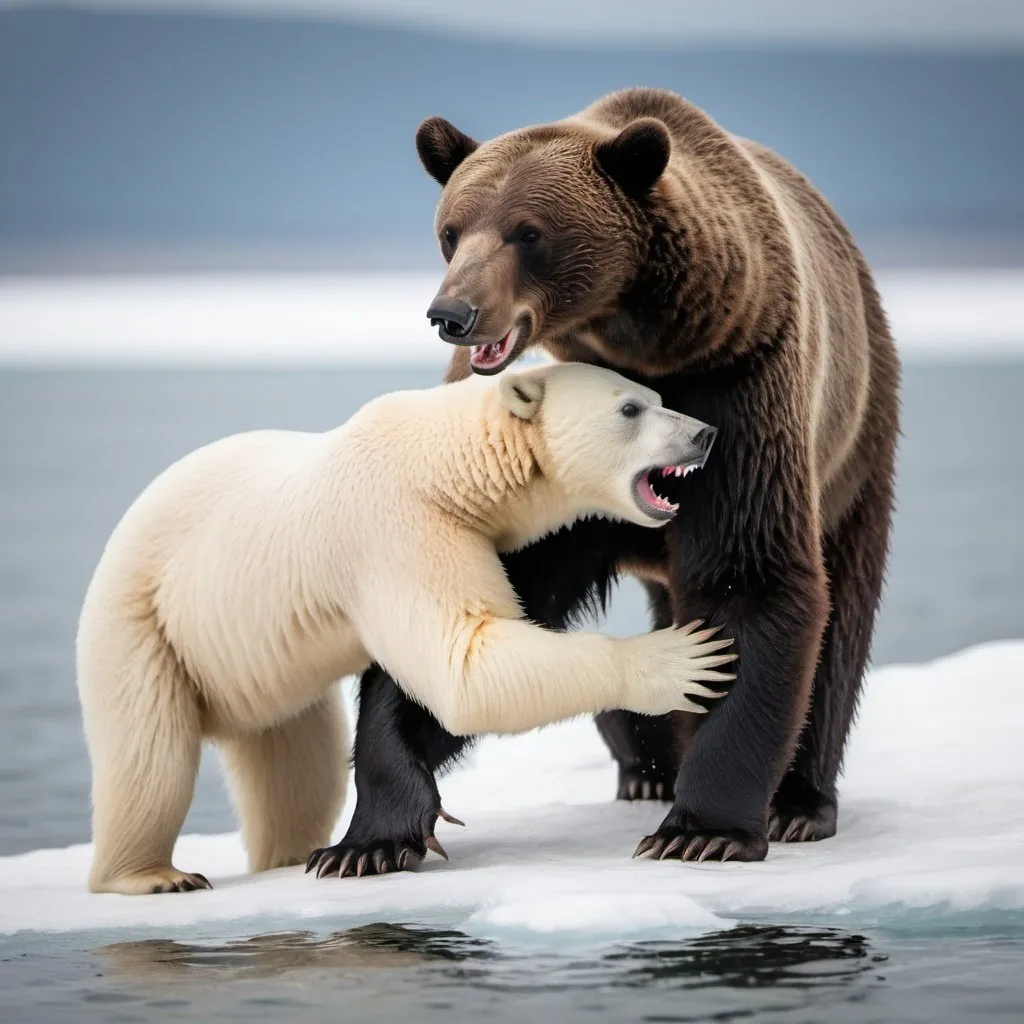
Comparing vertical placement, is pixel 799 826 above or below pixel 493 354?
below

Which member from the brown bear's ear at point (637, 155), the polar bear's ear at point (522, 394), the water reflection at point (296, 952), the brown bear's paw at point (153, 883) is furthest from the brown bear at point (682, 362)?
the water reflection at point (296, 952)

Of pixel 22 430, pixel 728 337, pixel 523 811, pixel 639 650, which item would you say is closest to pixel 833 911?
pixel 639 650

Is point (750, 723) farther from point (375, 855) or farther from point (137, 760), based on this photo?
point (137, 760)

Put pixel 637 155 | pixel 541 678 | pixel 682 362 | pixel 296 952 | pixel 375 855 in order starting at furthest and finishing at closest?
pixel 375 855, pixel 682 362, pixel 637 155, pixel 541 678, pixel 296 952

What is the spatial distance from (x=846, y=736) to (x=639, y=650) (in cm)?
162

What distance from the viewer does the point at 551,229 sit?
18.6 feet

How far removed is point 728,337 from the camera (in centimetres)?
591

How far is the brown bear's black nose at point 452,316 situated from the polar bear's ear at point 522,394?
1.42 feet

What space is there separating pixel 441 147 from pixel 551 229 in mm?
622

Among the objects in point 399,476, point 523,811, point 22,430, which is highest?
point 22,430

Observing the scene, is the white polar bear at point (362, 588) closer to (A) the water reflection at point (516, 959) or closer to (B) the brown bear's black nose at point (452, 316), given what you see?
(B) the brown bear's black nose at point (452, 316)

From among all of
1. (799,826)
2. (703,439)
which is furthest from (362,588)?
(799,826)

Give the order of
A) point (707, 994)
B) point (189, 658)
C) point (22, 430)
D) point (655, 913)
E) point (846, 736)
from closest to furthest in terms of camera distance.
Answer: point (707, 994), point (655, 913), point (189, 658), point (846, 736), point (22, 430)

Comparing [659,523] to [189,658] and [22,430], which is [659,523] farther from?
[22,430]
